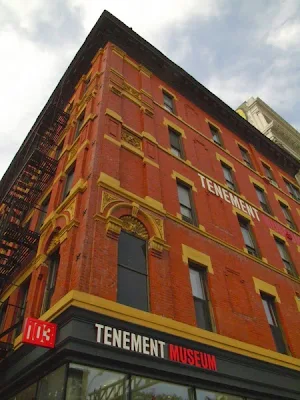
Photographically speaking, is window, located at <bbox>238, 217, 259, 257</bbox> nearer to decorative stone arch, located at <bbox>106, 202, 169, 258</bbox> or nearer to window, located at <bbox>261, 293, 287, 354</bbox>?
window, located at <bbox>261, 293, 287, 354</bbox>

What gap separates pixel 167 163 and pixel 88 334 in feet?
30.8

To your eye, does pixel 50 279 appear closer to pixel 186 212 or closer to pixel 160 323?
pixel 160 323

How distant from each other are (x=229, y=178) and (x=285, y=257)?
207 inches

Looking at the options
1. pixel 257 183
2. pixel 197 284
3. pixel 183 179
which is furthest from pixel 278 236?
pixel 197 284

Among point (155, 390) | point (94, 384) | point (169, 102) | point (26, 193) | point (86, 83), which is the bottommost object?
point (94, 384)

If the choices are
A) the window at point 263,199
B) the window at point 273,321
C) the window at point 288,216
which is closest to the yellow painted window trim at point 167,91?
the window at point 263,199

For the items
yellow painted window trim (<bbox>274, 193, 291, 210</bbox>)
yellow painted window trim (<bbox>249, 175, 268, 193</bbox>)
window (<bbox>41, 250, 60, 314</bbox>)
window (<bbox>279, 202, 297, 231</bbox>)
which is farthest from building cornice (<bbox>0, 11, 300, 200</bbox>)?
window (<bbox>41, 250, 60, 314</bbox>)

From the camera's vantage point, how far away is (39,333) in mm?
8578

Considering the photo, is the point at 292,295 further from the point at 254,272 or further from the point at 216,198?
the point at 216,198

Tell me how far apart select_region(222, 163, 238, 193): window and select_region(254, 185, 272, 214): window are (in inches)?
97.6

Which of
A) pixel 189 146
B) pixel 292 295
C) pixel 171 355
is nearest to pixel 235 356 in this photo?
pixel 171 355

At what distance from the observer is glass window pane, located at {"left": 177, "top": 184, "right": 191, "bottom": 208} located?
15688 mm

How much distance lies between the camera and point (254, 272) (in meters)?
15.6

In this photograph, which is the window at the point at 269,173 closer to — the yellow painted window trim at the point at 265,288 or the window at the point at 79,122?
the yellow painted window trim at the point at 265,288
